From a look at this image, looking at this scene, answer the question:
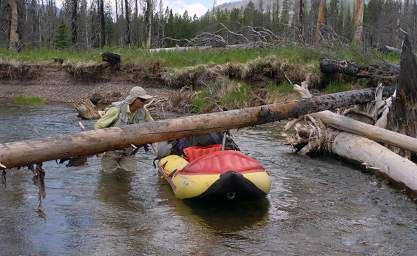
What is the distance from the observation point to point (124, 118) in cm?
798

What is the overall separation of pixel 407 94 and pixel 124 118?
420 cm

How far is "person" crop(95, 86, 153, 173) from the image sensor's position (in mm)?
7898

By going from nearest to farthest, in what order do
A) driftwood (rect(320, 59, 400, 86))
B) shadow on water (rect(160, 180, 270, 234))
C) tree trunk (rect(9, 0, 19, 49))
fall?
shadow on water (rect(160, 180, 270, 234))
driftwood (rect(320, 59, 400, 86))
tree trunk (rect(9, 0, 19, 49))

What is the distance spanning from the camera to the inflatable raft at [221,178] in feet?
20.6

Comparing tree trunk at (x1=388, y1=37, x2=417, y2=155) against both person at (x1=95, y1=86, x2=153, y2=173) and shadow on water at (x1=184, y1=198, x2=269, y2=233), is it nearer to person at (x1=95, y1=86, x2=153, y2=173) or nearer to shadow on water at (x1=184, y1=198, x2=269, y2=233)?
shadow on water at (x1=184, y1=198, x2=269, y2=233)

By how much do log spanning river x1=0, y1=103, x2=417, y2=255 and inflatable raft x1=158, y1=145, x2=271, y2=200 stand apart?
9.5 inches

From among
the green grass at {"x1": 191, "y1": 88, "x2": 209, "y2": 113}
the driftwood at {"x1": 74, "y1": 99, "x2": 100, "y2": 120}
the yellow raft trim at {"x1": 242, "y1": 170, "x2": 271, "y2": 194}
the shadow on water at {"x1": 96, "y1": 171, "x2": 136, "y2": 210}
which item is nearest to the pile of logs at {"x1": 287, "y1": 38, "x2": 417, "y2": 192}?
the yellow raft trim at {"x1": 242, "y1": 170, "x2": 271, "y2": 194}

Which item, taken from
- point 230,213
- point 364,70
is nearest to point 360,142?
point 230,213

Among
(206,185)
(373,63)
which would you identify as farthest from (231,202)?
(373,63)

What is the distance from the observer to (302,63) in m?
16.0

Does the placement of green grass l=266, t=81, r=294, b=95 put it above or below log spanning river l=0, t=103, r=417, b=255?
above

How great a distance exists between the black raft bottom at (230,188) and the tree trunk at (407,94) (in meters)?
3.18

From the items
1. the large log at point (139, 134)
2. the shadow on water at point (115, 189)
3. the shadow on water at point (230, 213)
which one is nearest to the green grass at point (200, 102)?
the shadow on water at point (115, 189)

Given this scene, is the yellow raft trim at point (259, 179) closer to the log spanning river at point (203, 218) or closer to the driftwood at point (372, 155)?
the log spanning river at point (203, 218)
